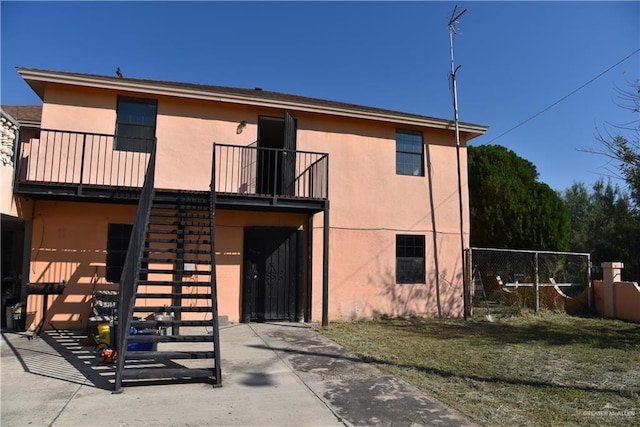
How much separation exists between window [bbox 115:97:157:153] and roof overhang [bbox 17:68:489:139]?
1.25 ft

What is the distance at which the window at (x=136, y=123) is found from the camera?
9930mm

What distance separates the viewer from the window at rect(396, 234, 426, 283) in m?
11.7

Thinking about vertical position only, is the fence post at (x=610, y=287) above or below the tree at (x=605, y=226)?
below

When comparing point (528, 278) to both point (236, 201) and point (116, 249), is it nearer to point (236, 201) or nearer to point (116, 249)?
point (236, 201)

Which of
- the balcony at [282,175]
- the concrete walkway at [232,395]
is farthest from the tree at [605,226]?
the concrete walkway at [232,395]

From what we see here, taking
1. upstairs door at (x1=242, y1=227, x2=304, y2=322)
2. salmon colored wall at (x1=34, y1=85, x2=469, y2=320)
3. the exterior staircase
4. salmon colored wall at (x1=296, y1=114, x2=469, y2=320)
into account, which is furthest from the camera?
salmon colored wall at (x1=296, y1=114, x2=469, y2=320)

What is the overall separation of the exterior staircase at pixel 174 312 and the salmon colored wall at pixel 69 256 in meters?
1.08

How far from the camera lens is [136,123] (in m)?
10.1

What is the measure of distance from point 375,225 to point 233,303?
162 inches

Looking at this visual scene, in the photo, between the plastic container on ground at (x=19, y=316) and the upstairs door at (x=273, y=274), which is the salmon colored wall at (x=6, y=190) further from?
the upstairs door at (x=273, y=274)

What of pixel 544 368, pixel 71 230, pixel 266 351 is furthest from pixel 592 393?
pixel 71 230

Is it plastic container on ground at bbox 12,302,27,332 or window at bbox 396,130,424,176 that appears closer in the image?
plastic container on ground at bbox 12,302,27,332

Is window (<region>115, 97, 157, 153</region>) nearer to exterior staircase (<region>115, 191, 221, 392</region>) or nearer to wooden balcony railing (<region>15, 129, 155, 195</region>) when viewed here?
wooden balcony railing (<region>15, 129, 155, 195</region>)

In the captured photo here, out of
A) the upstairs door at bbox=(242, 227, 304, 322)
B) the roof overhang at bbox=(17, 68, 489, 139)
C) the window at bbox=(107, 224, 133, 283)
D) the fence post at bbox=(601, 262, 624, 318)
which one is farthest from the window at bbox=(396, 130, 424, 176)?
the window at bbox=(107, 224, 133, 283)
